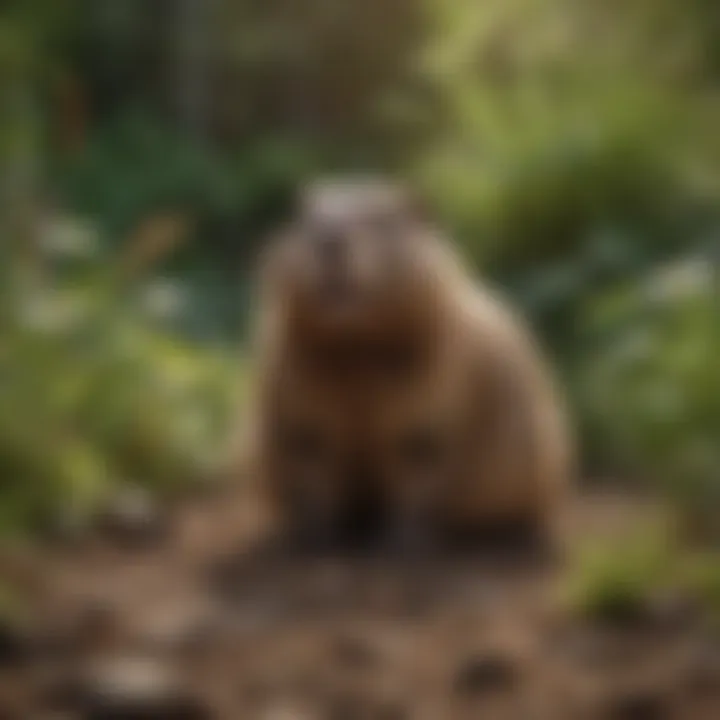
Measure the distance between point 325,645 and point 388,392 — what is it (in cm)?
89

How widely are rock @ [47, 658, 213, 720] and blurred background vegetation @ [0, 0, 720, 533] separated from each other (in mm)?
753

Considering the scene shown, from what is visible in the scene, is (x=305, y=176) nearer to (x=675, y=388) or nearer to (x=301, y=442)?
(x=301, y=442)

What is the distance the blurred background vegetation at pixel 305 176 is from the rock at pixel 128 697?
75cm

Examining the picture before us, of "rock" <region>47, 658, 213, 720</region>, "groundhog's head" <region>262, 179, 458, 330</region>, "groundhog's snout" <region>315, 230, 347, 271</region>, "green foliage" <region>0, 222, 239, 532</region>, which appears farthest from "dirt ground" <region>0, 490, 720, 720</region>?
"groundhog's snout" <region>315, 230, 347, 271</region>

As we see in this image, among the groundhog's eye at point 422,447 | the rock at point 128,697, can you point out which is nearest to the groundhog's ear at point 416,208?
the groundhog's eye at point 422,447

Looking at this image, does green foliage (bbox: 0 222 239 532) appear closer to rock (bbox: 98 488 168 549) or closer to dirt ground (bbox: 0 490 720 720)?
rock (bbox: 98 488 168 549)

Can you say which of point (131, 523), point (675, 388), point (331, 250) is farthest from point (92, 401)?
point (675, 388)

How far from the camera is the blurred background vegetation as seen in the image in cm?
306

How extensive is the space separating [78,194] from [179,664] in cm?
700

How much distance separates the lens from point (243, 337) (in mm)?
8430

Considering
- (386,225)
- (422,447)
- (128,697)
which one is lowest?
(128,697)

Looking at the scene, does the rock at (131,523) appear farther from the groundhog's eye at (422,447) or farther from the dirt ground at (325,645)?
the groundhog's eye at (422,447)

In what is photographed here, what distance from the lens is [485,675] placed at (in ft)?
11.0

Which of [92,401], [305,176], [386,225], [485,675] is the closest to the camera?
[485,675]
